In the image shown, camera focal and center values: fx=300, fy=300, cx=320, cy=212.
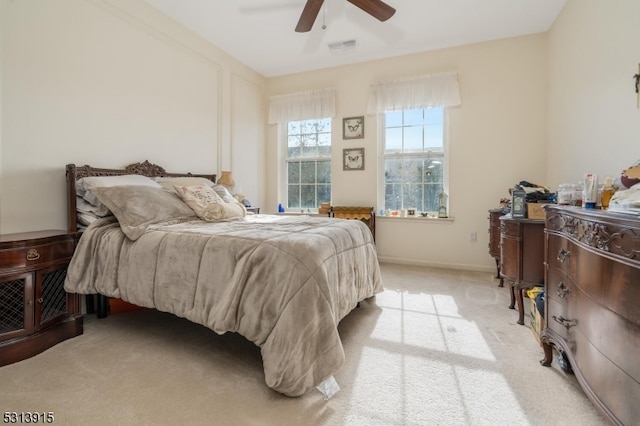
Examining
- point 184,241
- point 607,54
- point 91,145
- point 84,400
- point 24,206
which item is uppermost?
point 607,54

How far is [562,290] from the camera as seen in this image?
1528 millimetres

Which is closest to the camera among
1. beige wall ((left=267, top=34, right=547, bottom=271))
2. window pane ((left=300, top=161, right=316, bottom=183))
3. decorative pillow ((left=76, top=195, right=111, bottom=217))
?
decorative pillow ((left=76, top=195, right=111, bottom=217))

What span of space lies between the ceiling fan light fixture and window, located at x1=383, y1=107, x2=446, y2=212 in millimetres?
1067

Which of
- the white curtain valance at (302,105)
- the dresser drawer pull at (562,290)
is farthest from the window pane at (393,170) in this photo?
the dresser drawer pull at (562,290)

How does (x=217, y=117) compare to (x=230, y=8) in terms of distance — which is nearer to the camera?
(x=230, y=8)

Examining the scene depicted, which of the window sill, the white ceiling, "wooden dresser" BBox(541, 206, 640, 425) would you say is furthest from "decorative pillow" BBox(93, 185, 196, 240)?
the window sill

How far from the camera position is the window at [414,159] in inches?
163

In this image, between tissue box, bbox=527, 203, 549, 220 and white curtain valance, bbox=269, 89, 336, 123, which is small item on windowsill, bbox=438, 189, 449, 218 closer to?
tissue box, bbox=527, 203, 549, 220

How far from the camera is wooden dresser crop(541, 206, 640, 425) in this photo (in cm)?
99

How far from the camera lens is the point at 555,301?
1643mm

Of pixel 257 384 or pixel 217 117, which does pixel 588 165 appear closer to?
pixel 257 384

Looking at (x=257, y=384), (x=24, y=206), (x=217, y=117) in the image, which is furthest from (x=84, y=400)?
(x=217, y=117)

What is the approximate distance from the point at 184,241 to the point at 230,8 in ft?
8.92

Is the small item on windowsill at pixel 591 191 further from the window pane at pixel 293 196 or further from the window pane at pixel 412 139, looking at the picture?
the window pane at pixel 293 196
